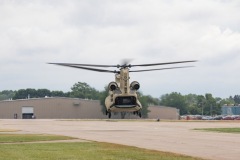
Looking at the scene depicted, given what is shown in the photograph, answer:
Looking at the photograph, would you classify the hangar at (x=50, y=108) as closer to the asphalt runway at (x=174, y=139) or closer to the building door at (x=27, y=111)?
the building door at (x=27, y=111)

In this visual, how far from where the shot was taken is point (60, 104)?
156375 mm

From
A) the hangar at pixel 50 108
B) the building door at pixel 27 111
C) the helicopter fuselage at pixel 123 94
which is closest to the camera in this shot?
the helicopter fuselage at pixel 123 94

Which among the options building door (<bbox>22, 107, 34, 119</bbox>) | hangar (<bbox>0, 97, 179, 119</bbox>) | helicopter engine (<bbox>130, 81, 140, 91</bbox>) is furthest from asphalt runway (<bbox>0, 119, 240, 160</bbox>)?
building door (<bbox>22, 107, 34, 119</bbox>)

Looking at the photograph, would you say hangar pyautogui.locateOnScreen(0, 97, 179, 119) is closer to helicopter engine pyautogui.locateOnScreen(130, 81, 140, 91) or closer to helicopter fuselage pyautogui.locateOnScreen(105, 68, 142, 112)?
helicopter fuselage pyautogui.locateOnScreen(105, 68, 142, 112)

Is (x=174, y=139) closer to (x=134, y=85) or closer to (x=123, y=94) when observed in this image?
(x=123, y=94)

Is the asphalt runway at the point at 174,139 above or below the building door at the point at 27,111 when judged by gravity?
below

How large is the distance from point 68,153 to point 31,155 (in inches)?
73.6

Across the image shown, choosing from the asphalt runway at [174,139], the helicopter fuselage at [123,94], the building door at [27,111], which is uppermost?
the building door at [27,111]

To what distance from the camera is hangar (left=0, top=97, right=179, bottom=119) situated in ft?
513

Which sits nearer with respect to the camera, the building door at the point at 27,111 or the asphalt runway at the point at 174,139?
the asphalt runway at the point at 174,139

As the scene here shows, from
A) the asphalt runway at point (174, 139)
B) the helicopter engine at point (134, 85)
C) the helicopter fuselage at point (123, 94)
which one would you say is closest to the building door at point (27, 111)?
the asphalt runway at point (174, 139)

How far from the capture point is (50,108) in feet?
517

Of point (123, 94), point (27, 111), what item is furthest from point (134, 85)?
point (27, 111)

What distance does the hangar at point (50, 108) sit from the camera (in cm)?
15650
